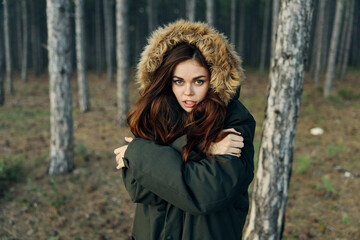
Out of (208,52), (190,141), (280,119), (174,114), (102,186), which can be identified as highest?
(208,52)

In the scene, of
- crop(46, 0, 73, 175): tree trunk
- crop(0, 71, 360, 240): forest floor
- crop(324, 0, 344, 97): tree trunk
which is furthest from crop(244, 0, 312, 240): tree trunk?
crop(324, 0, 344, 97): tree trunk

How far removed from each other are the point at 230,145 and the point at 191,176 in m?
0.32

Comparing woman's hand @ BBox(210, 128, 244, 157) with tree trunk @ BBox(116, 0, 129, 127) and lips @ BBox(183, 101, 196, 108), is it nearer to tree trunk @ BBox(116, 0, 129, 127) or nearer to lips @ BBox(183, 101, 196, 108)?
lips @ BBox(183, 101, 196, 108)

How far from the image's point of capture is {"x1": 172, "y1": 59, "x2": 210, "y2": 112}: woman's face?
6.51ft

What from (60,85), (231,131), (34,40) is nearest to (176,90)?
(231,131)

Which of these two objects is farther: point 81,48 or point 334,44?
point 334,44

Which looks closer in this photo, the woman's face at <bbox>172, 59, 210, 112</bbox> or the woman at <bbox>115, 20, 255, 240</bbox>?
the woman at <bbox>115, 20, 255, 240</bbox>

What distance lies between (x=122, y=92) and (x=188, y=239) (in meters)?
8.90

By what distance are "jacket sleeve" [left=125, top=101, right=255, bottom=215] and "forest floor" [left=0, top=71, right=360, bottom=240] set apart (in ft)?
11.6

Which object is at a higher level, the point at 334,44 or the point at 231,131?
the point at 334,44

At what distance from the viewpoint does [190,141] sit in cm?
191

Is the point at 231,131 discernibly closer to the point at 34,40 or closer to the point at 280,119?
the point at 280,119

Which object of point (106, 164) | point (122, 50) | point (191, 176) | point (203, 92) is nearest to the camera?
point (191, 176)

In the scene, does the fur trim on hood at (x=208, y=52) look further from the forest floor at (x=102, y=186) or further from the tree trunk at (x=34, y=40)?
the tree trunk at (x=34, y=40)
